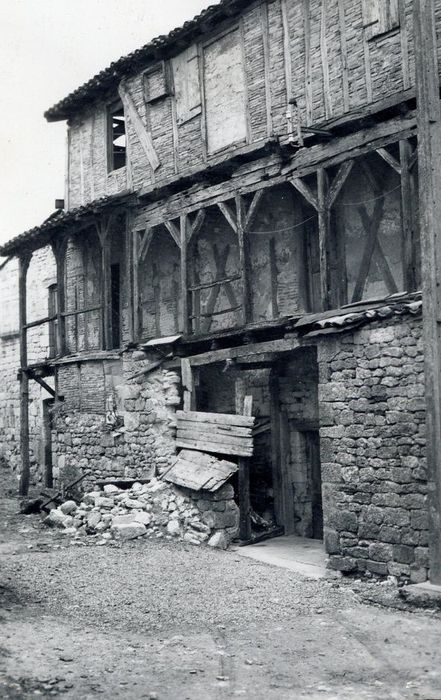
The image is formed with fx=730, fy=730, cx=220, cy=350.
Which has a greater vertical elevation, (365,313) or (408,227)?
(408,227)

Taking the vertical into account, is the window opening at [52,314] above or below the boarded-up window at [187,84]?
below

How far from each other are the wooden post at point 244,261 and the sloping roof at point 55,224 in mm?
2950

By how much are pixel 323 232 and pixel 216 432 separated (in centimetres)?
382

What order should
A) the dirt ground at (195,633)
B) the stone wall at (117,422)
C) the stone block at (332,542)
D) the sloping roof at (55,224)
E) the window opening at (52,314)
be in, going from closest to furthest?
1. the dirt ground at (195,633)
2. the stone block at (332,542)
3. the stone wall at (117,422)
4. the sloping roof at (55,224)
5. the window opening at (52,314)

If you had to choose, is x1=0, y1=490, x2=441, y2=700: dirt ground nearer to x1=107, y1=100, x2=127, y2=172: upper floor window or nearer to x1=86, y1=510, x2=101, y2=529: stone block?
x1=86, y1=510, x2=101, y2=529: stone block

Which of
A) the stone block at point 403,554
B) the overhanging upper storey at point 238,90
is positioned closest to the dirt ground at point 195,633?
the stone block at point 403,554

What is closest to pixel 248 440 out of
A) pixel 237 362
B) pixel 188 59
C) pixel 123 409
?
pixel 237 362

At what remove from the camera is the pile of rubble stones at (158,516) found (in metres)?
11.2

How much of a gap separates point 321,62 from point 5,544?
28.5ft

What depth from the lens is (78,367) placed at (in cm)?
1508

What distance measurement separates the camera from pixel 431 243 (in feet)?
24.7

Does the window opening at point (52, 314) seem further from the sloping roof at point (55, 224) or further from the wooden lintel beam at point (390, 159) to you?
the wooden lintel beam at point (390, 159)

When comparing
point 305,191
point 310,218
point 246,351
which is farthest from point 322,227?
point 246,351

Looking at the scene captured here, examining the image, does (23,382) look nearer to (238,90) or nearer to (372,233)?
(238,90)
